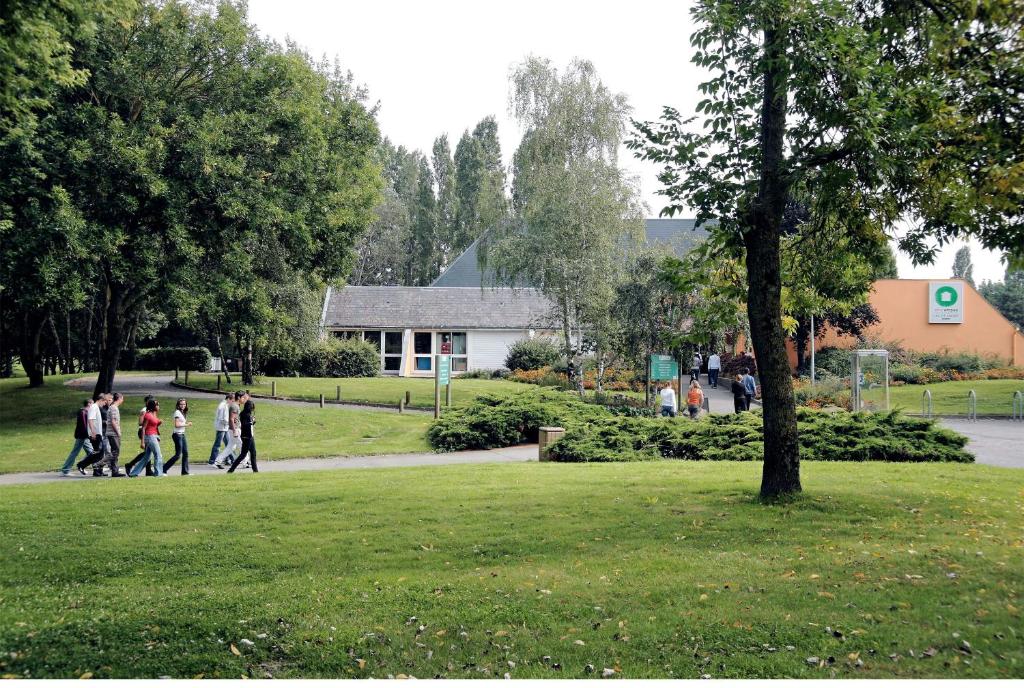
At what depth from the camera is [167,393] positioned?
111 ft

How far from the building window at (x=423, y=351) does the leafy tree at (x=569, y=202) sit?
16.0 metres

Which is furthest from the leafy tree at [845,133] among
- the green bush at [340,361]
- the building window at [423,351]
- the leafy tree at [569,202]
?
the building window at [423,351]

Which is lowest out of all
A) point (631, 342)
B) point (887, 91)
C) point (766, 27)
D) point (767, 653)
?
point (767, 653)

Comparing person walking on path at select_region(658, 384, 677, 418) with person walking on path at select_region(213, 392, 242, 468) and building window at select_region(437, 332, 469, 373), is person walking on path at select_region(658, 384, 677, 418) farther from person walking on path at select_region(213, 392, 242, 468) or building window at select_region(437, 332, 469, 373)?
building window at select_region(437, 332, 469, 373)

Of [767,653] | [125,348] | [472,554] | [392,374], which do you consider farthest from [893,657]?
[125,348]

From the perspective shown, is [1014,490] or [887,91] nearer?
[887,91]

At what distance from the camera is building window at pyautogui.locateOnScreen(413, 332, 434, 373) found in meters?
49.7

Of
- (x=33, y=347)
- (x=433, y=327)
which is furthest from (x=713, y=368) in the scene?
(x=33, y=347)

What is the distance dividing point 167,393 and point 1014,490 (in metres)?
29.1

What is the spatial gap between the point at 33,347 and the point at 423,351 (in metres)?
19.6

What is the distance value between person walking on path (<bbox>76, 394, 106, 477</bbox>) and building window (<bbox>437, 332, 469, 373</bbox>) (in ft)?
102

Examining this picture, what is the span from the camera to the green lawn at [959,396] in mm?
31953

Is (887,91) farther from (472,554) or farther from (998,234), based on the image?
(472,554)

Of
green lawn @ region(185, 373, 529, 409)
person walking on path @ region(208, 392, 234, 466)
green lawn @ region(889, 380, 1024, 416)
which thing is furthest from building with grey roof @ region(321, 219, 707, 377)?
person walking on path @ region(208, 392, 234, 466)
